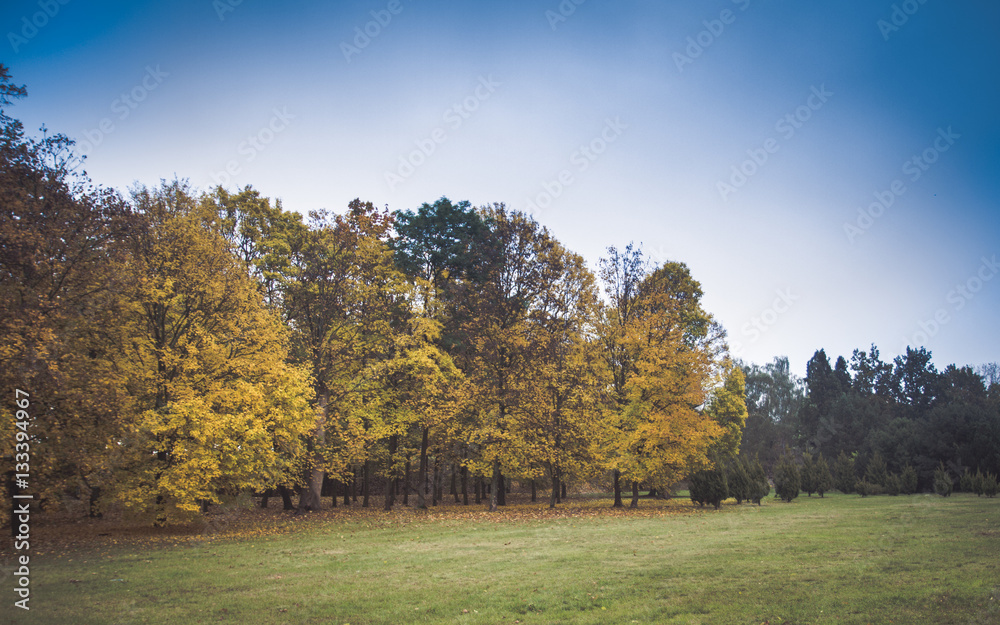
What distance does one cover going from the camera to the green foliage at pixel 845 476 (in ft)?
128

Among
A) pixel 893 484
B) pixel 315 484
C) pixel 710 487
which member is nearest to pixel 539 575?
pixel 315 484

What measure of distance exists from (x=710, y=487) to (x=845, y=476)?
56.0 feet

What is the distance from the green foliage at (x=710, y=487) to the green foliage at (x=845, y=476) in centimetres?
1563

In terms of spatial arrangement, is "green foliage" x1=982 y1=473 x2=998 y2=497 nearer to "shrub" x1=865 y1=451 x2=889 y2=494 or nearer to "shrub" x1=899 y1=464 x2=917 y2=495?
"shrub" x1=899 y1=464 x2=917 y2=495

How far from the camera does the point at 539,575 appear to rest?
35.9 feet

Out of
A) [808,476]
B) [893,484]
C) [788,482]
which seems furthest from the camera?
[808,476]

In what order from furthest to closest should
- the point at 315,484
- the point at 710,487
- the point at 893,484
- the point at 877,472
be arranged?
the point at 877,472 → the point at 893,484 → the point at 710,487 → the point at 315,484

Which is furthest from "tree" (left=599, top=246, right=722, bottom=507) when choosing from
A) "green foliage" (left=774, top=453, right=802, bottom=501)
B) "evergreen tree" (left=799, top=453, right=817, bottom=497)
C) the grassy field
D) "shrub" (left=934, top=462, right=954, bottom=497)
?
"shrub" (left=934, top=462, right=954, bottom=497)

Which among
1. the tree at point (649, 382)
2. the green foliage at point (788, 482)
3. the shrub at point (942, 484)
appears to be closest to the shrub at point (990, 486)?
the shrub at point (942, 484)

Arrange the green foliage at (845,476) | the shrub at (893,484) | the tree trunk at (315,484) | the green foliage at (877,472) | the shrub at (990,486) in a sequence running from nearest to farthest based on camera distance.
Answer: the tree trunk at (315,484)
the shrub at (990,486)
the shrub at (893,484)
the green foliage at (877,472)
the green foliage at (845,476)

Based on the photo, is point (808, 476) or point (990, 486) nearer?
point (990, 486)

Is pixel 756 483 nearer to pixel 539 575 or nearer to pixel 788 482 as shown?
pixel 788 482

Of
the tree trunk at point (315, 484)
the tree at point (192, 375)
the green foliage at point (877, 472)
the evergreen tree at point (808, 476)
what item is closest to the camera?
the tree at point (192, 375)

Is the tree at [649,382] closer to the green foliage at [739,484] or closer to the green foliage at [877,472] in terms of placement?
the green foliage at [739,484]
